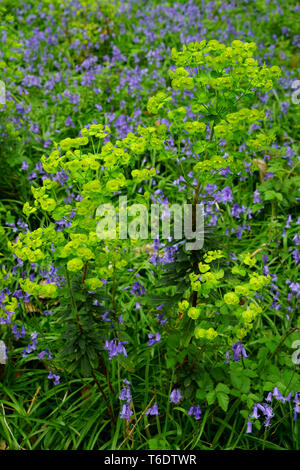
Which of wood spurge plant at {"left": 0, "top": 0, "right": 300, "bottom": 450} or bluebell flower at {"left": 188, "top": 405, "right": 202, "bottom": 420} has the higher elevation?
wood spurge plant at {"left": 0, "top": 0, "right": 300, "bottom": 450}

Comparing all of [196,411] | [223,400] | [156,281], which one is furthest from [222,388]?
[156,281]

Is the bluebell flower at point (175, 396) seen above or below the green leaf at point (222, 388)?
below

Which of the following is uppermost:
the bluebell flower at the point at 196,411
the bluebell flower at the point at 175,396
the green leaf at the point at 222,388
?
the green leaf at the point at 222,388

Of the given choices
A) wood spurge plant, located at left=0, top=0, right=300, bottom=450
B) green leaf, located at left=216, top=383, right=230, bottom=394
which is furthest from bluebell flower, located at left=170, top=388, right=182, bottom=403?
green leaf, located at left=216, top=383, right=230, bottom=394

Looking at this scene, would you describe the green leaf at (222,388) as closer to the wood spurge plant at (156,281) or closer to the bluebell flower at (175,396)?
the wood spurge plant at (156,281)

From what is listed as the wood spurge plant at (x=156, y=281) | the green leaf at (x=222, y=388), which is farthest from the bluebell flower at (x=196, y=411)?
the green leaf at (x=222, y=388)

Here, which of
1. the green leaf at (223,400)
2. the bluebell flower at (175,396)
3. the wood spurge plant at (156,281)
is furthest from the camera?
the bluebell flower at (175,396)

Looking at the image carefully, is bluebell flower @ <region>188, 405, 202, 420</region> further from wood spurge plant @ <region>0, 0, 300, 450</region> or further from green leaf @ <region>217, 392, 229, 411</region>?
green leaf @ <region>217, 392, 229, 411</region>

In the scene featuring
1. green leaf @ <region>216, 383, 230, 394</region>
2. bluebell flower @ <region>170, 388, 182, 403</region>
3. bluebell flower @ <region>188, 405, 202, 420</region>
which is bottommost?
bluebell flower @ <region>188, 405, 202, 420</region>

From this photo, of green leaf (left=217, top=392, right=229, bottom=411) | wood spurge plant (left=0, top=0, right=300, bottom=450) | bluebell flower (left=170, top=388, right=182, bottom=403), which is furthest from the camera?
bluebell flower (left=170, top=388, right=182, bottom=403)

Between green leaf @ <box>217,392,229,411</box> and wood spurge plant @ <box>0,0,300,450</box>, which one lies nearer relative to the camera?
wood spurge plant @ <box>0,0,300,450</box>

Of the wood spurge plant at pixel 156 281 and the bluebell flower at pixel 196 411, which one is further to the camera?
the bluebell flower at pixel 196 411

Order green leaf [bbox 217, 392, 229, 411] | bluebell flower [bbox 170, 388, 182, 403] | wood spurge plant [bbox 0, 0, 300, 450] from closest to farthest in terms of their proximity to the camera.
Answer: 1. wood spurge plant [bbox 0, 0, 300, 450]
2. green leaf [bbox 217, 392, 229, 411]
3. bluebell flower [bbox 170, 388, 182, 403]

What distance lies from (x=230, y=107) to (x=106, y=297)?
1.01 meters
